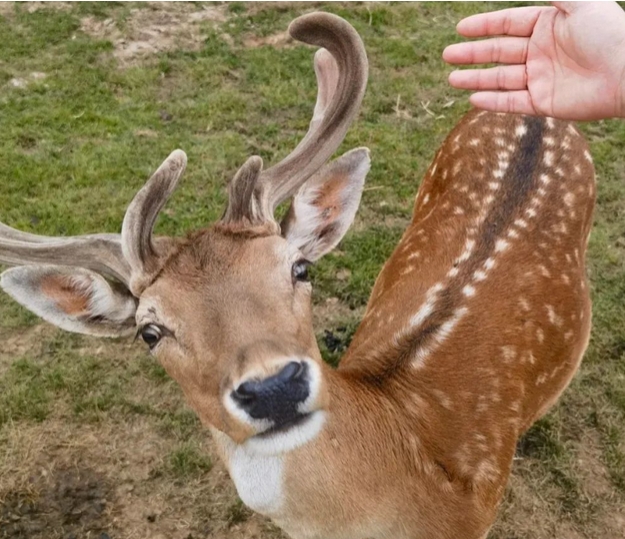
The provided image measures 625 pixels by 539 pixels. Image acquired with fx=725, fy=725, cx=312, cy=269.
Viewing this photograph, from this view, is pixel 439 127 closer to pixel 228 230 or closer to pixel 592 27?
pixel 592 27

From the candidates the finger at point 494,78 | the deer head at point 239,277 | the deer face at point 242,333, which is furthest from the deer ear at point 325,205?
the finger at point 494,78

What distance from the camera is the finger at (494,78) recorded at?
3.01m

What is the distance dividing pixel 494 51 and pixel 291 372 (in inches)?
70.0

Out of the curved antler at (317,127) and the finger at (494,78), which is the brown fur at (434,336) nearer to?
the curved antler at (317,127)

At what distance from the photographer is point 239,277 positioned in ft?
7.43

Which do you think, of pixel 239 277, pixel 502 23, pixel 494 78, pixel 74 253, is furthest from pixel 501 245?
pixel 74 253

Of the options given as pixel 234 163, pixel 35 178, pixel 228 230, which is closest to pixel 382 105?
pixel 234 163

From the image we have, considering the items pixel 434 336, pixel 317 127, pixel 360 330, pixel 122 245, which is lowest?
pixel 360 330

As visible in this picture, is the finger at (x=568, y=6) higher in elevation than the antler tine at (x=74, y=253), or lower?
higher

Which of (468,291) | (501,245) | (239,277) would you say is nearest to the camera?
(239,277)

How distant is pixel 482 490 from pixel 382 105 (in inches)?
171

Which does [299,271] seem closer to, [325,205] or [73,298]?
[325,205]

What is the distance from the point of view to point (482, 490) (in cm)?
275

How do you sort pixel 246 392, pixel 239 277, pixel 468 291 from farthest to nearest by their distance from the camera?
pixel 468 291 → pixel 239 277 → pixel 246 392
